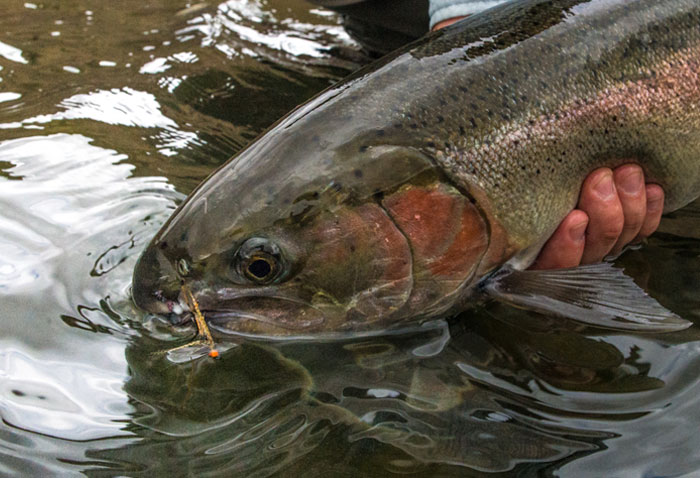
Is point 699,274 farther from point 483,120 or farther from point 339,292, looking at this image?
point 339,292

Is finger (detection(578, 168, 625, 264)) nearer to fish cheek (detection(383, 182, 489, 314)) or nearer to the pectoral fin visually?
the pectoral fin

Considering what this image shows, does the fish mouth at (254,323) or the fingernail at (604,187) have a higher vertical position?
the fingernail at (604,187)

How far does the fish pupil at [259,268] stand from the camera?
7.02 feet

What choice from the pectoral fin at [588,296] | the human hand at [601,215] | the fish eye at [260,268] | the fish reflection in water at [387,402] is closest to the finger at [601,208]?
the human hand at [601,215]

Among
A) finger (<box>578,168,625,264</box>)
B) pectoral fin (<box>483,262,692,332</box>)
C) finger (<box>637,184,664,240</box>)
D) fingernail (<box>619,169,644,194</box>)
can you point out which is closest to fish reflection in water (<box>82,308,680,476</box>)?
pectoral fin (<box>483,262,692,332</box>)

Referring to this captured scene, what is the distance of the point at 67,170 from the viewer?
10.6ft

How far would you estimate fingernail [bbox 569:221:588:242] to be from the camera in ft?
8.33

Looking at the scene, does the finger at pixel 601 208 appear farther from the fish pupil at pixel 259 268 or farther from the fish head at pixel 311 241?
the fish pupil at pixel 259 268

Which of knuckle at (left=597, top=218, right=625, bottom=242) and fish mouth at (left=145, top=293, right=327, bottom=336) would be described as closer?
fish mouth at (left=145, top=293, right=327, bottom=336)

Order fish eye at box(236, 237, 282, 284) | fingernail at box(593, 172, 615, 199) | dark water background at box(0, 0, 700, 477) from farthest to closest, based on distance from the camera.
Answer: fingernail at box(593, 172, 615, 199) < fish eye at box(236, 237, 282, 284) < dark water background at box(0, 0, 700, 477)

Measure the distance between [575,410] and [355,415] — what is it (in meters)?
0.61

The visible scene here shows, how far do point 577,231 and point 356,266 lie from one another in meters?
0.89

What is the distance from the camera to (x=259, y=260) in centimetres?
214

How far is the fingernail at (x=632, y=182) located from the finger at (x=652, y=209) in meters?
0.12
